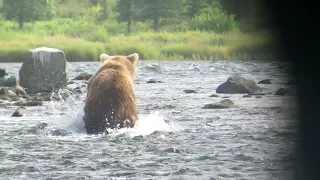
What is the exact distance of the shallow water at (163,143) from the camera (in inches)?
138

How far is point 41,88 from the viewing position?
7.06 m

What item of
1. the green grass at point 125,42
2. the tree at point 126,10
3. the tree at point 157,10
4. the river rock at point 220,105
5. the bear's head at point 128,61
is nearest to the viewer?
the bear's head at point 128,61

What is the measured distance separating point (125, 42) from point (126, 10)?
0.57 m

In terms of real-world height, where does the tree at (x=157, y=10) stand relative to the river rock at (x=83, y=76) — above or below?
above

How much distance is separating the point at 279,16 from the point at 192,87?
1.50 meters

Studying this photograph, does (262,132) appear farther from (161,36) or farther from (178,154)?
(161,36)

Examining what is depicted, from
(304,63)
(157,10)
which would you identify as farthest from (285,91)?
(157,10)

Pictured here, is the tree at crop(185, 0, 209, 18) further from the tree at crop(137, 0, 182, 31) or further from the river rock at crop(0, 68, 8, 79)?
the river rock at crop(0, 68, 8, 79)

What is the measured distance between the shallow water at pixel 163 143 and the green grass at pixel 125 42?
6.83 ft

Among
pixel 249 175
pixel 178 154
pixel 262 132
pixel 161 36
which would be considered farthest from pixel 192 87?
pixel 249 175

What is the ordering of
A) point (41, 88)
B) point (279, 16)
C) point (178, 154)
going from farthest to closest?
point (279, 16) < point (41, 88) < point (178, 154)

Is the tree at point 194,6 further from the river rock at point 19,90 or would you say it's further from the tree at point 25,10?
the river rock at point 19,90

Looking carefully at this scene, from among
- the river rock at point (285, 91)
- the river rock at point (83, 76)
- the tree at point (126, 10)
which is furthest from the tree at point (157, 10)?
the river rock at point (285, 91)

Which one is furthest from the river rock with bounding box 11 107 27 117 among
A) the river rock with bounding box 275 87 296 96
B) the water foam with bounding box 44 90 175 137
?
the river rock with bounding box 275 87 296 96
